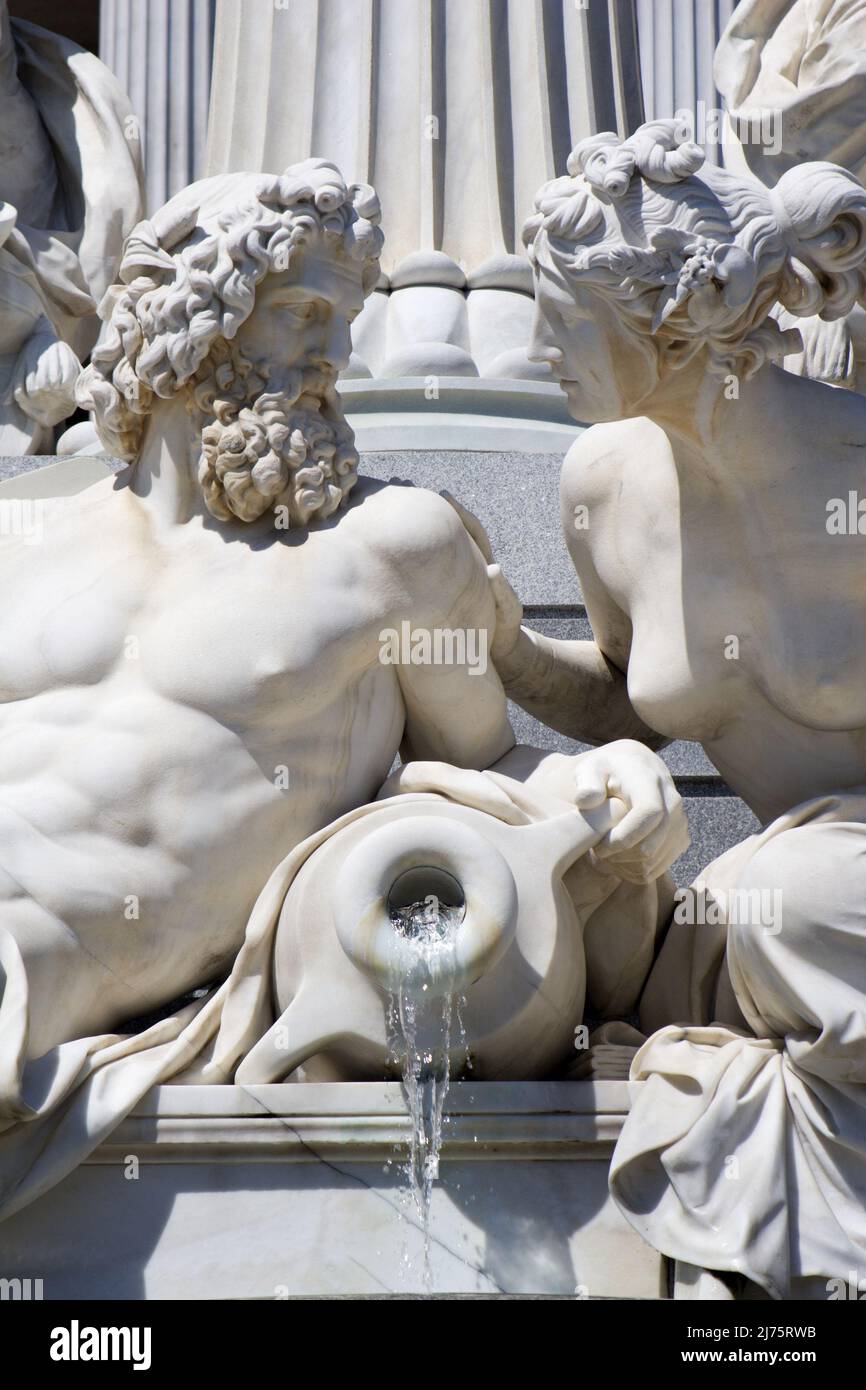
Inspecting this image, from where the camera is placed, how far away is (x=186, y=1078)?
489 centimetres

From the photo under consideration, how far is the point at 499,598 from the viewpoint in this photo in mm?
5453

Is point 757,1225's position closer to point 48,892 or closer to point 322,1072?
point 322,1072

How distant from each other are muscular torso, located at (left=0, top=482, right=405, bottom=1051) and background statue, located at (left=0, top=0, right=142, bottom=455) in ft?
12.3

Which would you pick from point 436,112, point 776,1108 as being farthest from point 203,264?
point 436,112

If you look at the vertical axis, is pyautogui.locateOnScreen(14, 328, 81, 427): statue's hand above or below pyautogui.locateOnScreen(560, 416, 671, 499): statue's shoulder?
above

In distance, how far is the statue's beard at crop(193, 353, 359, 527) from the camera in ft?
16.9

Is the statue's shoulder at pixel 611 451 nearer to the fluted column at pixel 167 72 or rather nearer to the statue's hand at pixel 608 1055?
the statue's hand at pixel 608 1055

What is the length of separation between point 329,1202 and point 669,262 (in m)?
1.96

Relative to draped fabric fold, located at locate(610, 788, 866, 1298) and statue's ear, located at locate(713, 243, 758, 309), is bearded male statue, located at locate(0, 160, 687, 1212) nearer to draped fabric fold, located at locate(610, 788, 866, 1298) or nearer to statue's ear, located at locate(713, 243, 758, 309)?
draped fabric fold, located at locate(610, 788, 866, 1298)

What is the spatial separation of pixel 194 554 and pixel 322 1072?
1160mm

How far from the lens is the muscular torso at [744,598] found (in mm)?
5109

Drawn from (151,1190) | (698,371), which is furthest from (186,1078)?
(698,371)

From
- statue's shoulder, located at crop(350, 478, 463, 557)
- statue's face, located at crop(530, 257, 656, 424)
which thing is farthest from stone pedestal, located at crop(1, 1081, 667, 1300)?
statue's face, located at crop(530, 257, 656, 424)

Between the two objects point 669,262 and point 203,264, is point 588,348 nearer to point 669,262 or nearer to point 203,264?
point 669,262
